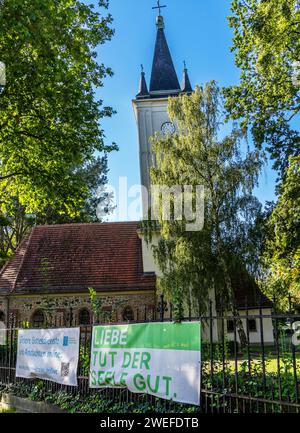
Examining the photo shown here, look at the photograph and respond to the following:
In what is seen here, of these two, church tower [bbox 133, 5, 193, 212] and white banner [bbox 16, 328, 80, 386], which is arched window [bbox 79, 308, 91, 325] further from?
white banner [bbox 16, 328, 80, 386]

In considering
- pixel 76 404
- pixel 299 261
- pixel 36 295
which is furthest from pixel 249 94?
pixel 36 295

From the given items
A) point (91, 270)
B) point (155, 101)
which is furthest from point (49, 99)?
point (155, 101)

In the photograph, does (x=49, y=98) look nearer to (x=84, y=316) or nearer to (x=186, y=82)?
(x=84, y=316)

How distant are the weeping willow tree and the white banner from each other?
10265mm

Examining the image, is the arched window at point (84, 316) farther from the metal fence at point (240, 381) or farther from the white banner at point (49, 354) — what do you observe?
the metal fence at point (240, 381)

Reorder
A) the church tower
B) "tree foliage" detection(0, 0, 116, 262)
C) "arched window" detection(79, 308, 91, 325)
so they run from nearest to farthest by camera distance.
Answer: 1. "tree foliage" detection(0, 0, 116, 262)
2. "arched window" detection(79, 308, 91, 325)
3. the church tower

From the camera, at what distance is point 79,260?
23.5 m

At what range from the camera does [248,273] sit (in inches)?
709

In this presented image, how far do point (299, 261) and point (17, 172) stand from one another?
11.4 m

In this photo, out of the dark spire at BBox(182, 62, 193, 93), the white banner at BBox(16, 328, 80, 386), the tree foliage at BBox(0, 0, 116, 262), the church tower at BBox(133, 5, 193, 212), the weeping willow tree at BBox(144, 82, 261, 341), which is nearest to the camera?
the white banner at BBox(16, 328, 80, 386)

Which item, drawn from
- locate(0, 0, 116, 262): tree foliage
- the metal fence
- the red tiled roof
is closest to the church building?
the red tiled roof

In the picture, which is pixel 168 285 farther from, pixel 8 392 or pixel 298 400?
pixel 298 400

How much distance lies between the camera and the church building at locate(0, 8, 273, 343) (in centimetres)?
2147

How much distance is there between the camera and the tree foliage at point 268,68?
13.1 metres
